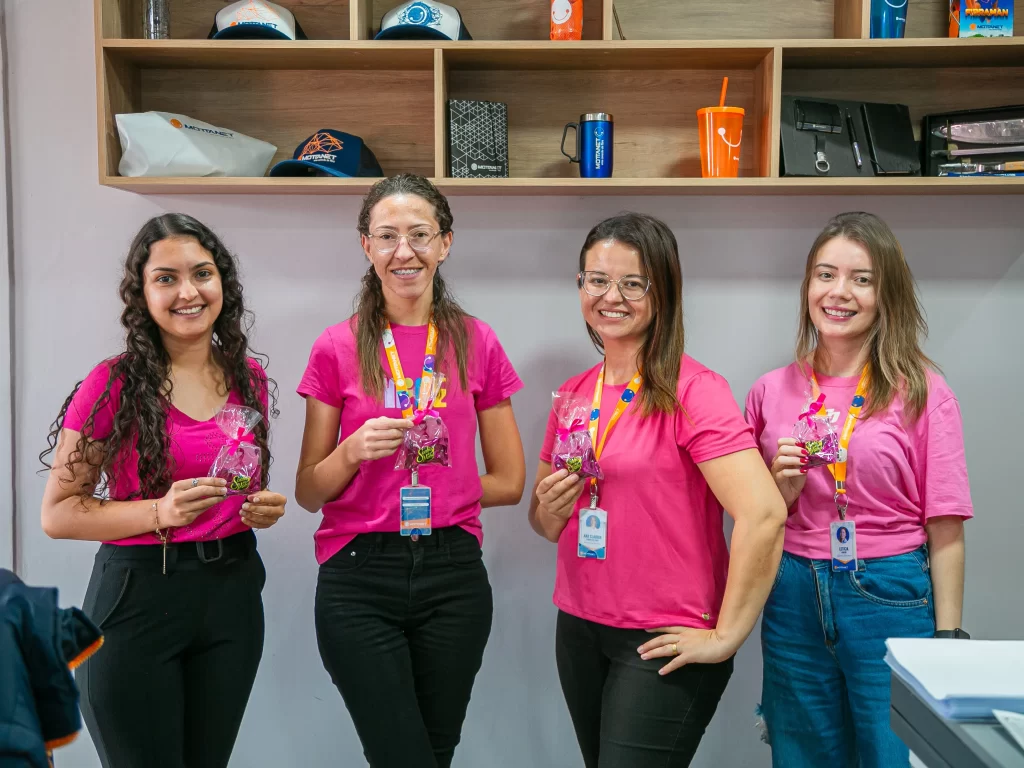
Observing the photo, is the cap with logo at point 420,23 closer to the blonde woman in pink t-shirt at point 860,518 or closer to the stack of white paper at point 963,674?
the blonde woman in pink t-shirt at point 860,518

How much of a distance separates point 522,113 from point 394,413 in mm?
1242

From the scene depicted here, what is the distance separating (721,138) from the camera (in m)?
2.43

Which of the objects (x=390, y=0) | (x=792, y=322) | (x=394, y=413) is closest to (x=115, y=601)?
(x=394, y=413)

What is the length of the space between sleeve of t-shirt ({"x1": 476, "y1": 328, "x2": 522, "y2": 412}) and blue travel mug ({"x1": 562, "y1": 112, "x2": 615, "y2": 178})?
668mm

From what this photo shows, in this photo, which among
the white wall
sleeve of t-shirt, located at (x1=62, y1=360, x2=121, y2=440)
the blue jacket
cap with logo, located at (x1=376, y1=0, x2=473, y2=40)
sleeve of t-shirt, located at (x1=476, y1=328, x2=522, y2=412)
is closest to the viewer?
the blue jacket

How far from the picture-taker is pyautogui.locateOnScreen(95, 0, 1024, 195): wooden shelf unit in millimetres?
2525

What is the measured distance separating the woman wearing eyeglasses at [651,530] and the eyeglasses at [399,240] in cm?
39

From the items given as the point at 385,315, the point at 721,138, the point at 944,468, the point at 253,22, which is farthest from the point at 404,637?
the point at 253,22

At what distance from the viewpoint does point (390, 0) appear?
2658mm

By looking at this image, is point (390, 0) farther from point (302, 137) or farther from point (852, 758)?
point (852, 758)

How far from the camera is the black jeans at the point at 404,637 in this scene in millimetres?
1863

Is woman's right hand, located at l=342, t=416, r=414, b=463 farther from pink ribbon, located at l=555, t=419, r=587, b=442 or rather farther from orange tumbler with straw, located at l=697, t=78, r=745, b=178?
orange tumbler with straw, located at l=697, t=78, r=745, b=178

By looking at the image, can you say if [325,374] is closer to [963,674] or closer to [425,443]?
[425,443]

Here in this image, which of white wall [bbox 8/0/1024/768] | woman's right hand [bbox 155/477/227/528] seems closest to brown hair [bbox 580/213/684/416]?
white wall [bbox 8/0/1024/768]
